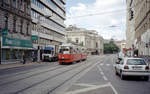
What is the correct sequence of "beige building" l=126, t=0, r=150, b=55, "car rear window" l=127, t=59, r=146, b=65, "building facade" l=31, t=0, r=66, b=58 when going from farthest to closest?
"building facade" l=31, t=0, r=66, b=58, "beige building" l=126, t=0, r=150, b=55, "car rear window" l=127, t=59, r=146, b=65

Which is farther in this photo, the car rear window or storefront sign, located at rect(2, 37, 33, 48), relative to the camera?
storefront sign, located at rect(2, 37, 33, 48)

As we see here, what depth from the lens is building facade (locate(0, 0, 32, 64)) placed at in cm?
2841

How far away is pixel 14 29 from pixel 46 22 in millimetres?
19058

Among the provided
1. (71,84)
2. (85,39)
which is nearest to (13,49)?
(71,84)

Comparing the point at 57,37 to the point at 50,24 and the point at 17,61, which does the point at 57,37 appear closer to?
the point at 50,24

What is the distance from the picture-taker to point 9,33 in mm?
30234

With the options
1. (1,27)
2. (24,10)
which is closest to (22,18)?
(24,10)

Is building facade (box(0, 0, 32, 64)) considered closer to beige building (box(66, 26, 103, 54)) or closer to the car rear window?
the car rear window

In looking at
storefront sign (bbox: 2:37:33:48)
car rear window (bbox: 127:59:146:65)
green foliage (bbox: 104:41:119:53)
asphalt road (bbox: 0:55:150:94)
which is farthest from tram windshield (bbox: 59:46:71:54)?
green foliage (bbox: 104:41:119:53)

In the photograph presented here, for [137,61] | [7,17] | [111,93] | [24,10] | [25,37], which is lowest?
[111,93]

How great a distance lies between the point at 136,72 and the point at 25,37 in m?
27.8

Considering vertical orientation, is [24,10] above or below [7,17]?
above

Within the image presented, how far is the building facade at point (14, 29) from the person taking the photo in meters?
28.4

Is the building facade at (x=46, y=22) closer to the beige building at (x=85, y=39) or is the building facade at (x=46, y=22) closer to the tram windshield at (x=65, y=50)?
the tram windshield at (x=65, y=50)
